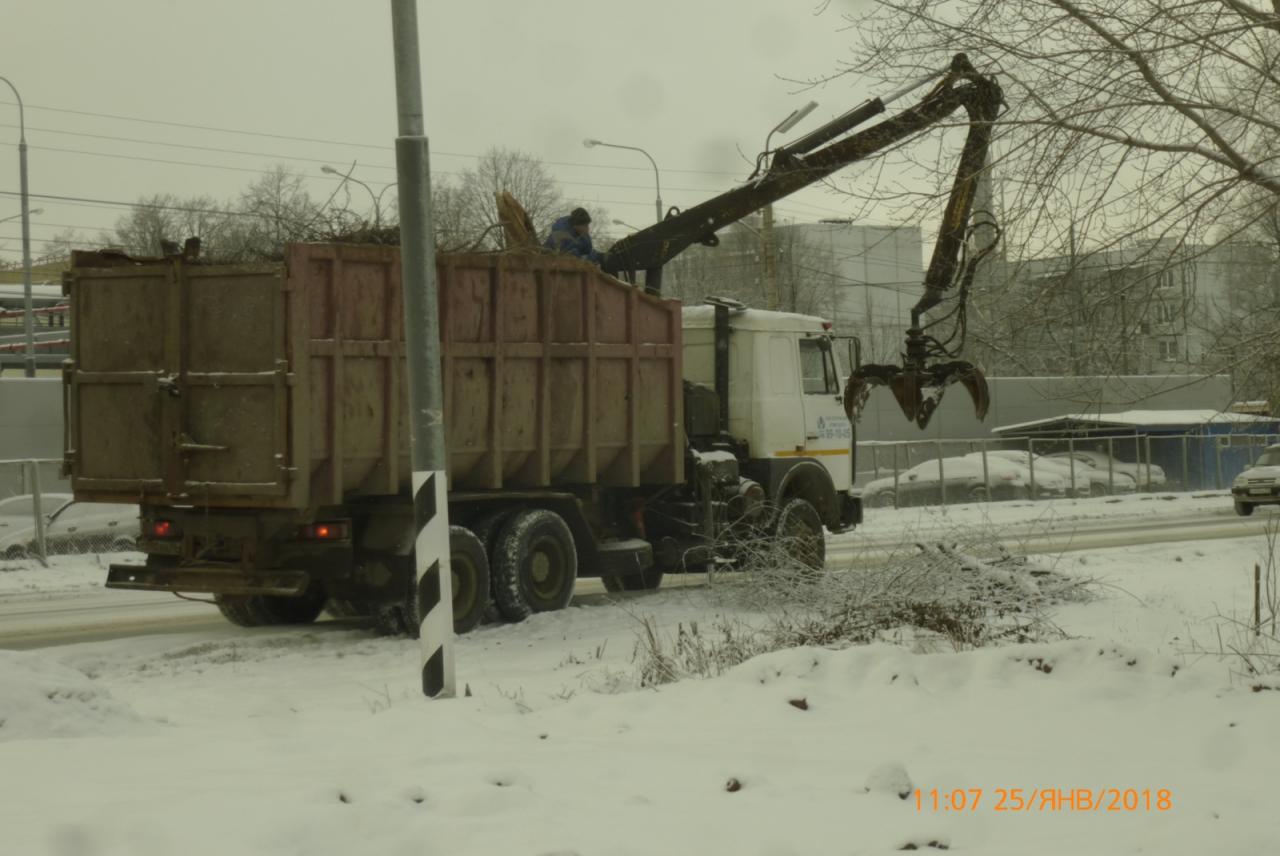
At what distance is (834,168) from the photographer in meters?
11.0

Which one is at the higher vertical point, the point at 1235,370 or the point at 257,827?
the point at 1235,370

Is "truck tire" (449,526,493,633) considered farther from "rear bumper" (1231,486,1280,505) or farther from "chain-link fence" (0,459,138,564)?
"rear bumper" (1231,486,1280,505)

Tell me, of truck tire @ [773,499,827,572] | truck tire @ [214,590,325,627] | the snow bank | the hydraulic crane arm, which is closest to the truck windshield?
truck tire @ [773,499,827,572]

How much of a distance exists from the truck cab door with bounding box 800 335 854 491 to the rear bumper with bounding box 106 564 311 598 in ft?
22.1

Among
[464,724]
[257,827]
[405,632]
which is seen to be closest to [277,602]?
[405,632]

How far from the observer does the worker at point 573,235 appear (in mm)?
15508

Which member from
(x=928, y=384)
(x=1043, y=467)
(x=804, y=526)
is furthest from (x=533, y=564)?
(x=1043, y=467)

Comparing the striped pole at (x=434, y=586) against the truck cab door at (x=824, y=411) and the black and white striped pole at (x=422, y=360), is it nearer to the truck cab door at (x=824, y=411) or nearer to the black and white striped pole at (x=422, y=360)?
the black and white striped pole at (x=422, y=360)

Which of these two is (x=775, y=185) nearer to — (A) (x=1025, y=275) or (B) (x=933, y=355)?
(B) (x=933, y=355)

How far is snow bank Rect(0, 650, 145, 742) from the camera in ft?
24.6

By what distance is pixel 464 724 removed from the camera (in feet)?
24.8

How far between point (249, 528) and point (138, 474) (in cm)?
105

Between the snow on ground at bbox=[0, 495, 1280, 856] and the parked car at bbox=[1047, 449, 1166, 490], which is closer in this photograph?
the snow on ground at bbox=[0, 495, 1280, 856]
